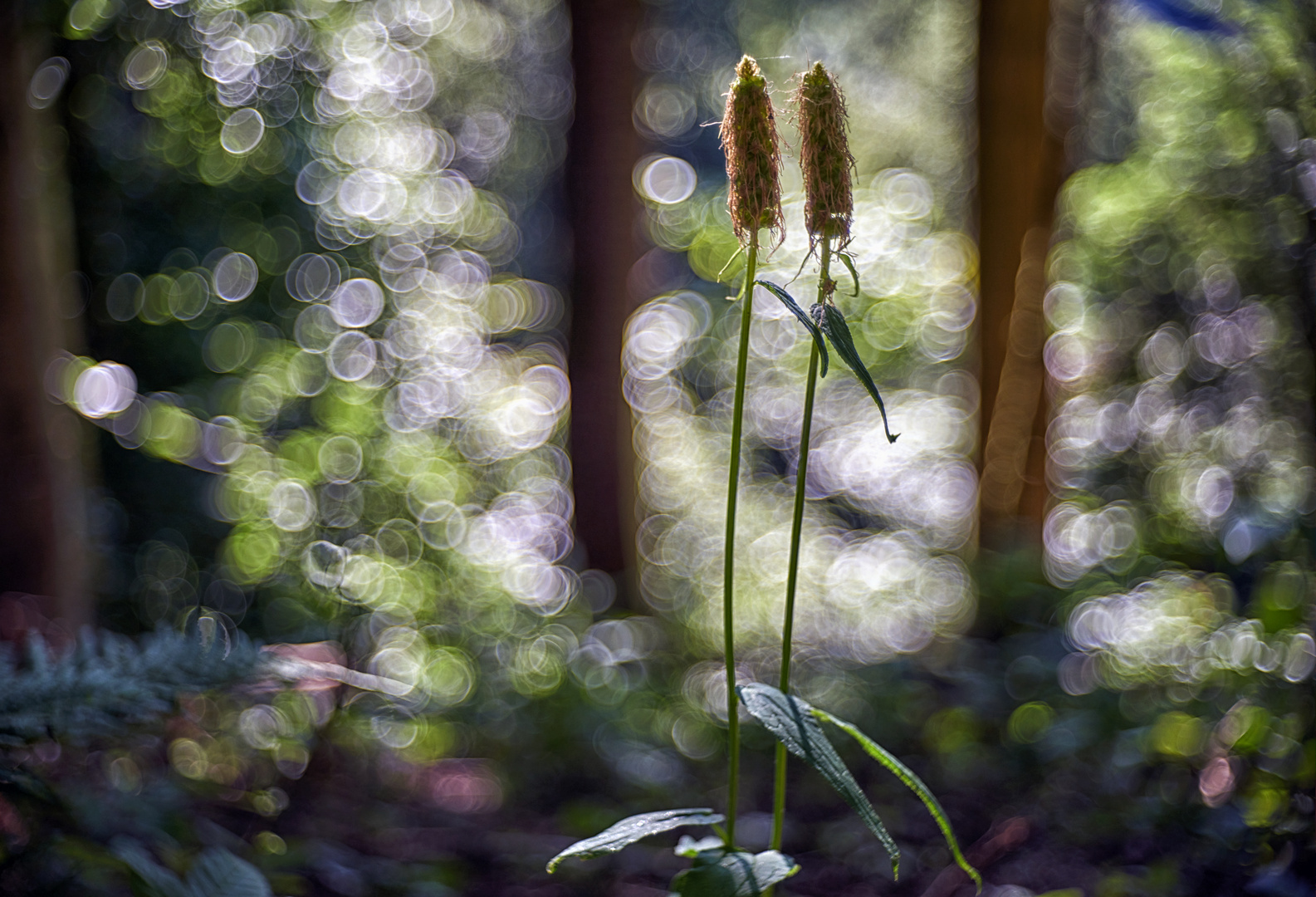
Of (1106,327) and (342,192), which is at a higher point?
(342,192)

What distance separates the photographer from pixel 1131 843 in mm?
1685

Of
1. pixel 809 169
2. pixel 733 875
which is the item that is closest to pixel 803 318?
pixel 809 169

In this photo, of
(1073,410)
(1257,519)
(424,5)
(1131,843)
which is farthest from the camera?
(424,5)

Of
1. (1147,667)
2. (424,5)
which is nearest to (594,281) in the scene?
(424,5)

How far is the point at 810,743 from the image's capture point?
773 millimetres

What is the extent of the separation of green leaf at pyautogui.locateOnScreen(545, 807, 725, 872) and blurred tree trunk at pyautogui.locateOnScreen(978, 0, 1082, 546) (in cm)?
297

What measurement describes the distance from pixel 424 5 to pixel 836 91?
422 centimetres

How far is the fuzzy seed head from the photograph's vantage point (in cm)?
81

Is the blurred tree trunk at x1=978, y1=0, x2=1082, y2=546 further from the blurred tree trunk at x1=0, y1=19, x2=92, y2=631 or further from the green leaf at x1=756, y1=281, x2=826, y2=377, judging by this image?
the blurred tree trunk at x1=0, y1=19, x2=92, y2=631

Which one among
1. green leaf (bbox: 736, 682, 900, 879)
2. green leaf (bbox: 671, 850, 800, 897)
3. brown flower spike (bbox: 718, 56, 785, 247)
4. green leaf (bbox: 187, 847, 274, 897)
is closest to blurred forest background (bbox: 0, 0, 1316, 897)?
green leaf (bbox: 187, 847, 274, 897)

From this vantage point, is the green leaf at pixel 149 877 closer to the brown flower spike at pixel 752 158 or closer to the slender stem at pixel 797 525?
the slender stem at pixel 797 525

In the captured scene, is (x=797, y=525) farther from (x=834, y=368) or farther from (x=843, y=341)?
(x=834, y=368)

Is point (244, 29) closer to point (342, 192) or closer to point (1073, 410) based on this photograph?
point (342, 192)

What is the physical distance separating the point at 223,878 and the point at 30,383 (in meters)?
1.45
